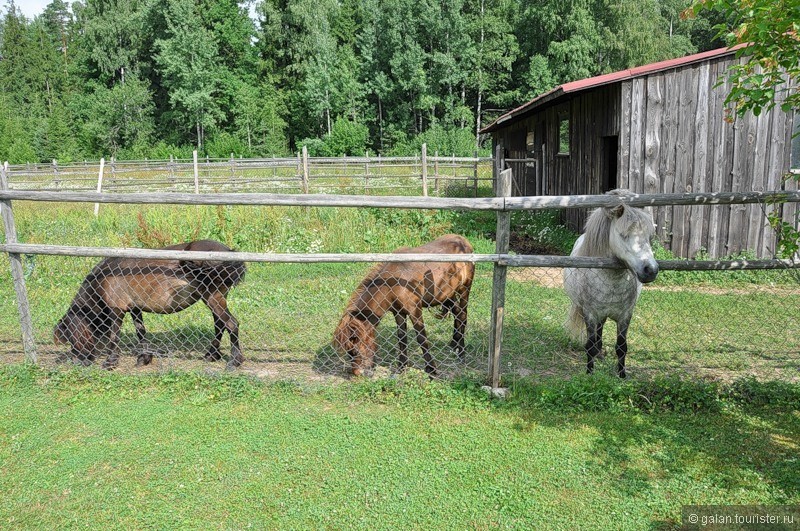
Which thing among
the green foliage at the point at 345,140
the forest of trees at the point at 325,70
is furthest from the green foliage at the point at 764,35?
the green foliage at the point at 345,140

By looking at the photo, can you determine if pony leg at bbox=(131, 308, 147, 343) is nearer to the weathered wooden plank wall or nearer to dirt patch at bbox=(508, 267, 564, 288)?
dirt patch at bbox=(508, 267, 564, 288)

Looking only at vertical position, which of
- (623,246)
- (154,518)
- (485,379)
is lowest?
(154,518)

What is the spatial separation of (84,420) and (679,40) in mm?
47751

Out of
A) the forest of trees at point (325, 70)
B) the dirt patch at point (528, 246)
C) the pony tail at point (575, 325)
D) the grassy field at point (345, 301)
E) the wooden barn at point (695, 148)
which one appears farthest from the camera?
the forest of trees at point (325, 70)

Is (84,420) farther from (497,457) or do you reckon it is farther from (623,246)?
(623,246)

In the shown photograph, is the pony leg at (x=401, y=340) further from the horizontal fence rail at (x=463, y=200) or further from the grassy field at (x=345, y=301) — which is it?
the horizontal fence rail at (x=463, y=200)

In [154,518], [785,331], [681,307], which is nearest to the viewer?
[154,518]

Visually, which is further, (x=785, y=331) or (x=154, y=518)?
(x=785, y=331)

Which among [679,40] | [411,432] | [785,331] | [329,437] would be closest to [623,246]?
[411,432]

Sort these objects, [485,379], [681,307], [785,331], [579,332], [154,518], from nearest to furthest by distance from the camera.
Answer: [154,518] < [485,379] < [579,332] < [785,331] < [681,307]

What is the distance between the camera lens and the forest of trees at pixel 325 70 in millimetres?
37375

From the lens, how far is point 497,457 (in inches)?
138

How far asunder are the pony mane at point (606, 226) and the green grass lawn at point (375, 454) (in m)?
1.08

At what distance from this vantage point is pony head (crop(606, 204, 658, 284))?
12.2ft
